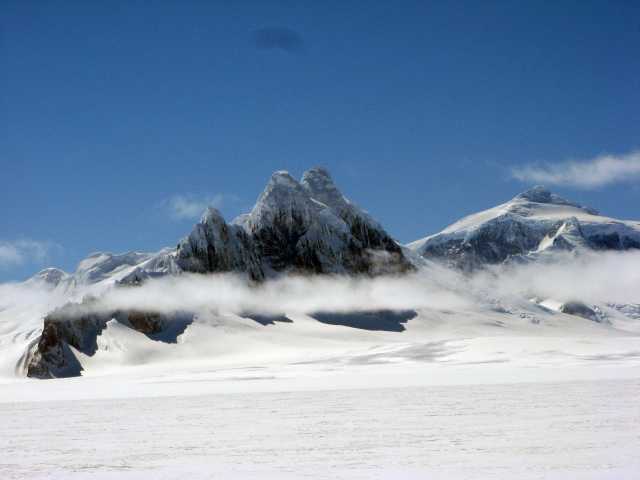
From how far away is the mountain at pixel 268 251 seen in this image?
7169cm

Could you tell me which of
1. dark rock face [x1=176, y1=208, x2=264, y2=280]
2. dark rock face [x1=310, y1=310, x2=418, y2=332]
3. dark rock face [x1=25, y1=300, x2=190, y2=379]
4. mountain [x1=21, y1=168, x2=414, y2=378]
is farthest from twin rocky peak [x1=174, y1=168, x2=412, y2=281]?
dark rock face [x1=25, y1=300, x2=190, y2=379]

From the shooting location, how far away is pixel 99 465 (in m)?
15.3

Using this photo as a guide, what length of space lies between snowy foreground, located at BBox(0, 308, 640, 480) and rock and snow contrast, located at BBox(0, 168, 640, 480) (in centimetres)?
9

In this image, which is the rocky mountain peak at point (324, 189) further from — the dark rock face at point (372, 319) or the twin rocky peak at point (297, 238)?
the dark rock face at point (372, 319)

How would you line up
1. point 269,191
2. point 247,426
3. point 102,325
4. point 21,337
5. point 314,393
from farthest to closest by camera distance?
point 269,191, point 21,337, point 102,325, point 314,393, point 247,426

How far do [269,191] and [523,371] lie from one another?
80.5m

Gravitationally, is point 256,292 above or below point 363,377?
above

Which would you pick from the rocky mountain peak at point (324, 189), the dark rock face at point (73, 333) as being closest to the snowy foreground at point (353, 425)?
the dark rock face at point (73, 333)

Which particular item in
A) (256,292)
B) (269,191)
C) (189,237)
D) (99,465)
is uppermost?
(269,191)

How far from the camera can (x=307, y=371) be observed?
4450cm

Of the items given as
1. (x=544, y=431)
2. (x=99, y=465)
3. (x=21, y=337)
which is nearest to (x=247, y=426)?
(x=99, y=465)

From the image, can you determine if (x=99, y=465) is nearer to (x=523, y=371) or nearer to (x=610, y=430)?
(x=610, y=430)

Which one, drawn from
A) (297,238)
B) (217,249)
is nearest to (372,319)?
(297,238)

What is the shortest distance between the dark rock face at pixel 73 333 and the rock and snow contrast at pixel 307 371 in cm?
18
